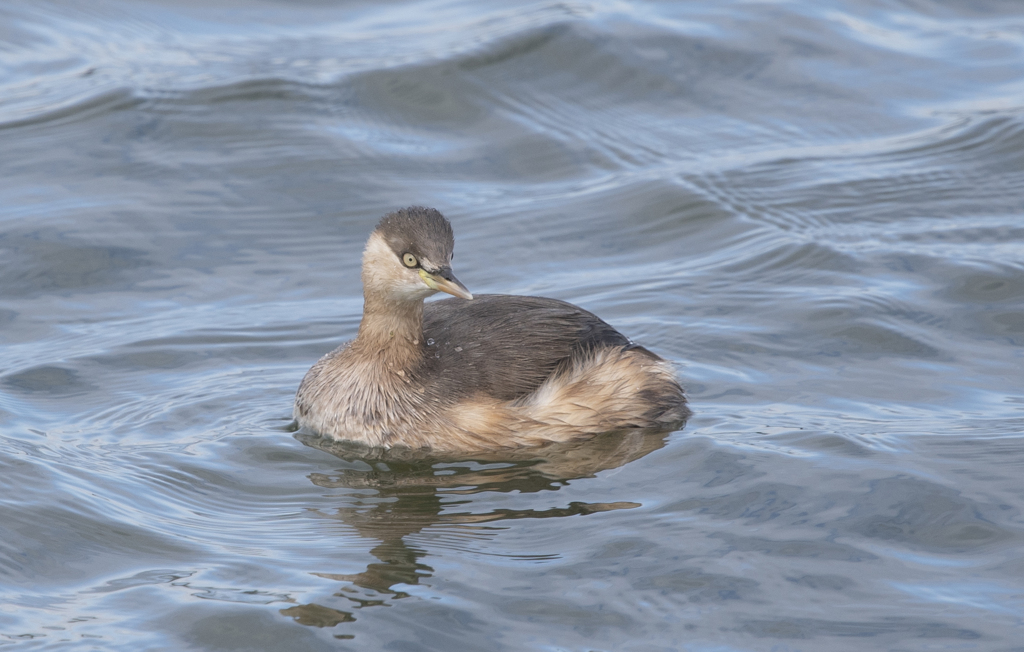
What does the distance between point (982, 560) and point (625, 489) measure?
1685 mm

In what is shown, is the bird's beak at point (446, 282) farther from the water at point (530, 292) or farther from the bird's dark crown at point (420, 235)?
the water at point (530, 292)

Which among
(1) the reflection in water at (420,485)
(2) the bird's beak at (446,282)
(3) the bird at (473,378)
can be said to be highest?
(2) the bird's beak at (446,282)

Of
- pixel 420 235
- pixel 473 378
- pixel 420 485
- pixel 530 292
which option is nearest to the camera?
pixel 420 485

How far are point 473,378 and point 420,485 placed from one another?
2.51 ft

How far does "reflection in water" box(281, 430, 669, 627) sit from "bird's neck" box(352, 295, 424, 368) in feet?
1.73

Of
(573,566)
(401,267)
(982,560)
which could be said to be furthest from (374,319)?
(982,560)

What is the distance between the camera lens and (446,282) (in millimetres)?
6996

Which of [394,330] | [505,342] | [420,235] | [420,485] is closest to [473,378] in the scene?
[505,342]

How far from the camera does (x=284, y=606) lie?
563 centimetres

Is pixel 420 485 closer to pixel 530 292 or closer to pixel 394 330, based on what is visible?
pixel 394 330

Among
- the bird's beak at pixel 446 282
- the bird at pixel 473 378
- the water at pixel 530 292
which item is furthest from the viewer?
the bird at pixel 473 378

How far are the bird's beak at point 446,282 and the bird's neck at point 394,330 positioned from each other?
0.36m

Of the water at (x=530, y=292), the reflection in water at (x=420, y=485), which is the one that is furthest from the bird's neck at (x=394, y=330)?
the water at (x=530, y=292)

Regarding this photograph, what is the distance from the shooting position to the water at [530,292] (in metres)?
5.80
